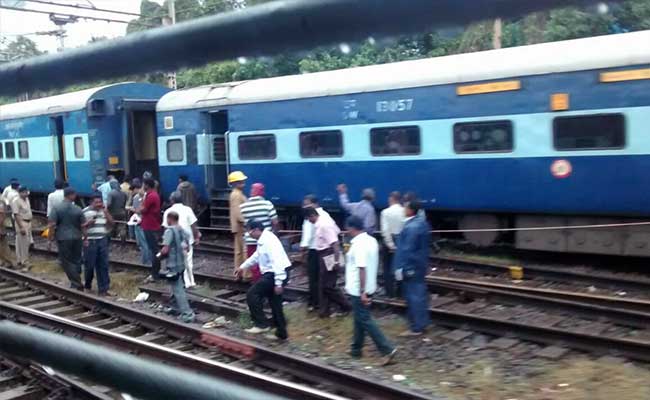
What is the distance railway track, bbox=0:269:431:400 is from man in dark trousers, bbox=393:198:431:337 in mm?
1707

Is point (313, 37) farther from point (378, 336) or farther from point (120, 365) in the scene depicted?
point (378, 336)

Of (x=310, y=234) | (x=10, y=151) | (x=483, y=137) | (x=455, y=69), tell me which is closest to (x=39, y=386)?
(x=310, y=234)

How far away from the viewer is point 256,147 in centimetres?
1459

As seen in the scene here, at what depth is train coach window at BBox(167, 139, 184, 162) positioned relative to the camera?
16453 millimetres

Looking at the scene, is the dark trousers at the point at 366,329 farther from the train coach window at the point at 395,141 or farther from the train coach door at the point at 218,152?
the train coach door at the point at 218,152

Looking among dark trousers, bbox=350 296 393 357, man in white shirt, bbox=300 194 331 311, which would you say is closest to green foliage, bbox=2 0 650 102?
dark trousers, bbox=350 296 393 357

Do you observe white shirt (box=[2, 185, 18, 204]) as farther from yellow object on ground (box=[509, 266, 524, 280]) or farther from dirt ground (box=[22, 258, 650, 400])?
yellow object on ground (box=[509, 266, 524, 280])

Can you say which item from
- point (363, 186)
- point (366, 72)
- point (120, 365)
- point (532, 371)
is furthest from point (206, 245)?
point (120, 365)

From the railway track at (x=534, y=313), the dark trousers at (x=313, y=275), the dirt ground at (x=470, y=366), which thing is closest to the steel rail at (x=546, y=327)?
the railway track at (x=534, y=313)

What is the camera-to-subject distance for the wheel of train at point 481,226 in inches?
468

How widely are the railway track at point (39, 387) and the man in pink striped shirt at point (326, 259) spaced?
3.18 m

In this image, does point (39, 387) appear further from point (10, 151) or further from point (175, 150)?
point (10, 151)

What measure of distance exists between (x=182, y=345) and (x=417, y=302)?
2.80 meters

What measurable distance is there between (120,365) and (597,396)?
5.87 metres
